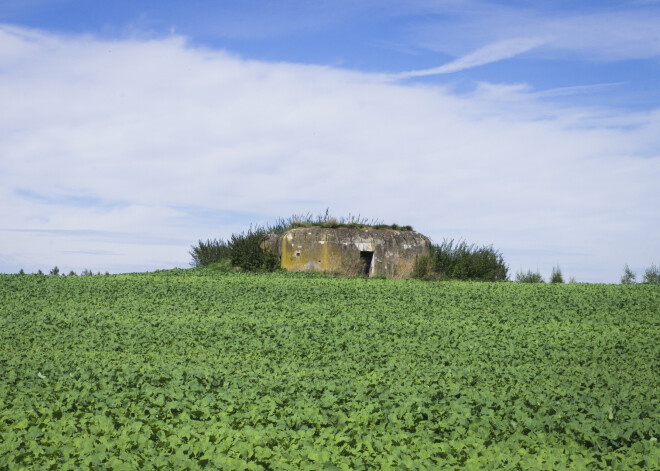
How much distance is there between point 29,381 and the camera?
6.61m

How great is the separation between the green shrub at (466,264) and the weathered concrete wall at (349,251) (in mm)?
583

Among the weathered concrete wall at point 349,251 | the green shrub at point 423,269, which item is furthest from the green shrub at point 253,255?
the green shrub at point 423,269

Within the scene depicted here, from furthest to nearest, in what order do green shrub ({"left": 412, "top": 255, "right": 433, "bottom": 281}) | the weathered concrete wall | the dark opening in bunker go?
the dark opening in bunker
the weathered concrete wall
green shrub ({"left": 412, "top": 255, "right": 433, "bottom": 281})

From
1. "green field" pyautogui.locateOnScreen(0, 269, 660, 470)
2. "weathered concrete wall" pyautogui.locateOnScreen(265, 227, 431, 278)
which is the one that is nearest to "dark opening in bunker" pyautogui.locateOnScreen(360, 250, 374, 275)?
"weathered concrete wall" pyautogui.locateOnScreen(265, 227, 431, 278)

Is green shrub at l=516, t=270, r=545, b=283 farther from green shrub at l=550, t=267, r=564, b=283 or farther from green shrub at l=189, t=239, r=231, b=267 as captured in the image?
green shrub at l=189, t=239, r=231, b=267

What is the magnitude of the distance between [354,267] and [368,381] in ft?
34.0

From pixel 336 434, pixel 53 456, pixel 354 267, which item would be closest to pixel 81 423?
pixel 53 456

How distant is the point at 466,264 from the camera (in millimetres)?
17703

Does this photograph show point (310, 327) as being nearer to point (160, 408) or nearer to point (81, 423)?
point (160, 408)

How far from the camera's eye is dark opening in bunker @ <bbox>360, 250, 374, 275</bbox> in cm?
1731

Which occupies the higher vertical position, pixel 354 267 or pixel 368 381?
pixel 354 267

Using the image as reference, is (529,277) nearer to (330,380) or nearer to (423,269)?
(423,269)

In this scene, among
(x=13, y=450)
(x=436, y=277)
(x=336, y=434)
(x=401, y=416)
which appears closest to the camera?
(x=13, y=450)

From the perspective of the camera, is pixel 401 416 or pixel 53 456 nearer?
pixel 53 456
